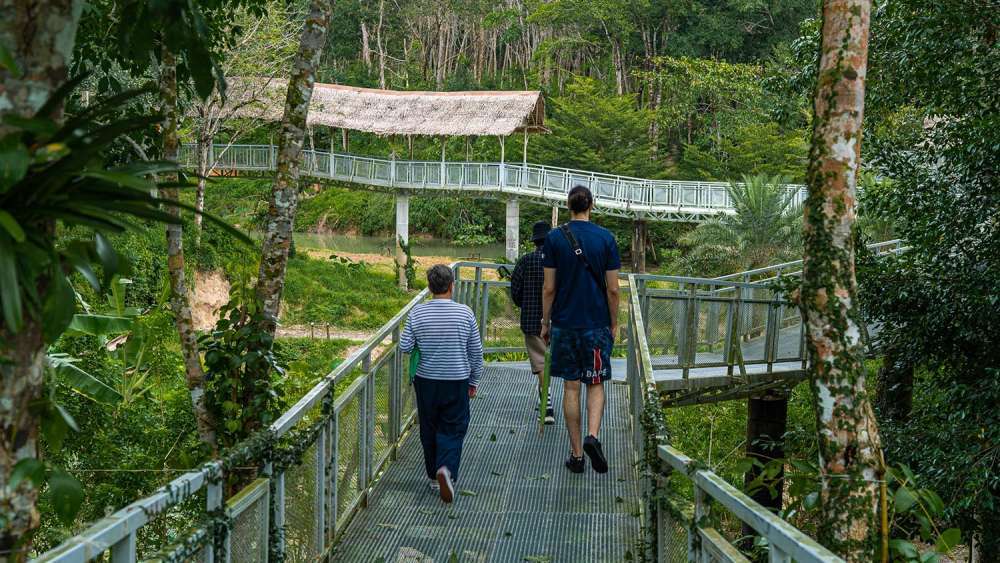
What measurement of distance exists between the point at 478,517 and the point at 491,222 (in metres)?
42.0

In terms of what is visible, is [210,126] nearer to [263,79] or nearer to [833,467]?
[263,79]

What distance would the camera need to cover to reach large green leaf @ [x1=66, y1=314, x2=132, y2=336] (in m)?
8.75

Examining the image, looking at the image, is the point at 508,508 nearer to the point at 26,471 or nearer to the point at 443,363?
the point at 443,363

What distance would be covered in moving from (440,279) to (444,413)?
851 mm

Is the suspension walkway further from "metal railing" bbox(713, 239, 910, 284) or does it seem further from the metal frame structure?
"metal railing" bbox(713, 239, 910, 284)

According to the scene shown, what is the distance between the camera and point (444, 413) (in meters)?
6.86

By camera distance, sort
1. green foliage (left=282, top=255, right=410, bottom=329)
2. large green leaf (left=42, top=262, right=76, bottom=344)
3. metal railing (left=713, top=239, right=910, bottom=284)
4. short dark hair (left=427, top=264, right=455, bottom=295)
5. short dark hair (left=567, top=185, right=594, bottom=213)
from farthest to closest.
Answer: green foliage (left=282, top=255, right=410, bottom=329)
metal railing (left=713, top=239, right=910, bottom=284)
short dark hair (left=567, top=185, right=594, bottom=213)
short dark hair (left=427, top=264, right=455, bottom=295)
large green leaf (left=42, top=262, right=76, bottom=344)

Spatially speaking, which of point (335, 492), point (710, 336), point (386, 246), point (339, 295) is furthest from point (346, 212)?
point (335, 492)

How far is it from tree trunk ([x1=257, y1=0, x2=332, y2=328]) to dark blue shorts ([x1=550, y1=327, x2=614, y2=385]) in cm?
190

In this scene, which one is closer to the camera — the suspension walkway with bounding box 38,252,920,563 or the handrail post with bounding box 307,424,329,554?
the suspension walkway with bounding box 38,252,920,563

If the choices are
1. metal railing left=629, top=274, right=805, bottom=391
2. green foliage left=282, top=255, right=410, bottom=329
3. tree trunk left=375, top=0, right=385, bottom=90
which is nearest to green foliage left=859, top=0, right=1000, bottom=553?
metal railing left=629, top=274, right=805, bottom=391

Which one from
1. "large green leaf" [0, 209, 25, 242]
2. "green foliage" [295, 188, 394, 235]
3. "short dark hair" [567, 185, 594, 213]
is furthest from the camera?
"green foliage" [295, 188, 394, 235]

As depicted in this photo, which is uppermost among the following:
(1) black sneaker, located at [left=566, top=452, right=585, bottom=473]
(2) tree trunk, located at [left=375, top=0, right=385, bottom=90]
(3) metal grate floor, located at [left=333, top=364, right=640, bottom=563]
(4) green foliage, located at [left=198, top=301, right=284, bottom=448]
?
(2) tree trunk, located at [left=375, top=0, right=385, bottom=90]

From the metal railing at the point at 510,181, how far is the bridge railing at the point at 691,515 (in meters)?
29.8
